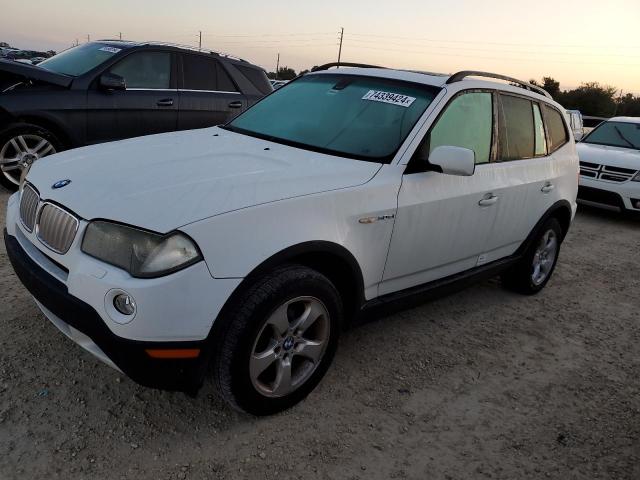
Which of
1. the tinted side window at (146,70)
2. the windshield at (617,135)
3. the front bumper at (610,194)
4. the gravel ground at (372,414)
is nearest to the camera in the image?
the gravel ground at (372,414)

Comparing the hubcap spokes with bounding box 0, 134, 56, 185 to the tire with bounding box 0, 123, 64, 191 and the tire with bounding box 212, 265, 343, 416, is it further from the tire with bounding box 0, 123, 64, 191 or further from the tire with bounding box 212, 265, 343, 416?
the tire with bounding box 212, 265, 343, 416

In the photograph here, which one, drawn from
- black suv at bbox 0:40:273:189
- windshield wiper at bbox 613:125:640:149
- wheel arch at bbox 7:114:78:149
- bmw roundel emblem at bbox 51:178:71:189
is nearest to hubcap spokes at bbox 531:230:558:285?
bmw roundel emblem at bbox 51:178:71:189

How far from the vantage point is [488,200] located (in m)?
3.63

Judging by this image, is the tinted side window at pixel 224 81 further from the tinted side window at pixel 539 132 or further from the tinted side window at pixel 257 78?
the tinted side window at pixel 539 132

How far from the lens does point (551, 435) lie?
2.88m

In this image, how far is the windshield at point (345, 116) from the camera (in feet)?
10.5

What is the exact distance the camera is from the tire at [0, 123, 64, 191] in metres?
5.62

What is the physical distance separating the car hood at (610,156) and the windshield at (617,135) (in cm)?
26

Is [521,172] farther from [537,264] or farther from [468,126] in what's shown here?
[537,264]

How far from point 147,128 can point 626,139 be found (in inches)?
316

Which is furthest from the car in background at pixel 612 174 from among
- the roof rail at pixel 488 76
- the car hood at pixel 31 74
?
the car hood at pixel 31 74

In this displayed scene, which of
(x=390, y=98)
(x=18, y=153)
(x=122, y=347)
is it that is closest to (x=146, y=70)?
(x=18, y=153)

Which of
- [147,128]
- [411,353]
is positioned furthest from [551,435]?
[147,128]

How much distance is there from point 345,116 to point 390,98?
0.99 feet
